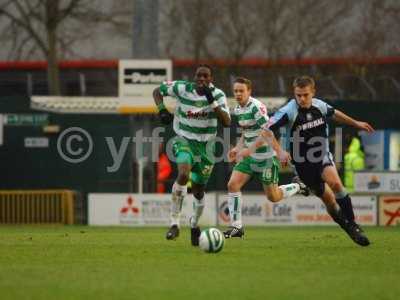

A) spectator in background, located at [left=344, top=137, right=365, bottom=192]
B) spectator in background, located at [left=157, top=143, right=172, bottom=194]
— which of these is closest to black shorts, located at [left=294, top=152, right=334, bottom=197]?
spectator in background, located at [left=344, top=137, right=365, bottom=192]

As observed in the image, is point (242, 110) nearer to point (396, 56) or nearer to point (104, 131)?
point (104, 131)

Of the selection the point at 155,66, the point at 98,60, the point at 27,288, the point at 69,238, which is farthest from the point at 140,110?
the point at 27,288

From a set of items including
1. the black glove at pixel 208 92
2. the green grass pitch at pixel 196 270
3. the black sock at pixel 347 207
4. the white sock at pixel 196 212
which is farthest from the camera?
the white sock at pixel 196 212

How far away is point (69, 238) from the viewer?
57.9 ft

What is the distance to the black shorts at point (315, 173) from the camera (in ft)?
51.0

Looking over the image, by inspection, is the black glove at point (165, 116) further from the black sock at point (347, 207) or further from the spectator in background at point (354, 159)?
the spectator in background at point (354, 159)

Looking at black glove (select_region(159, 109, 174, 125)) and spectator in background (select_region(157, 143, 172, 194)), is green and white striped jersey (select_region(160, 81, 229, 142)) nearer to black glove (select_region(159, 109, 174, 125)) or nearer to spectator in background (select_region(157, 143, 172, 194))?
black glove (select_region(159, 109, 174, 125))

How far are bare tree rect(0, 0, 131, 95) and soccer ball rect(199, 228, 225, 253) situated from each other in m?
23.7

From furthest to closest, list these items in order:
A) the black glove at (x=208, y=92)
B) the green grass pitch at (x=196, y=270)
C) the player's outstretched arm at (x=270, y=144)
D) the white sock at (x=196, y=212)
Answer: the white sock at (x=196, y=212) → the black glove at (x=208, y=92) → the player's outstretched arm at (x=270, y=144) → the green grass pitch at (x=196, y=270)

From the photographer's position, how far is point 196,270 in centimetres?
1246

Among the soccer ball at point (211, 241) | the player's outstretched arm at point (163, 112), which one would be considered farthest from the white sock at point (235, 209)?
the soccer ball at point (211, 241)

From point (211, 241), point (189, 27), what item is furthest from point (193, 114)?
point (189, 27)

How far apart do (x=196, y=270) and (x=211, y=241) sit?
1.75m

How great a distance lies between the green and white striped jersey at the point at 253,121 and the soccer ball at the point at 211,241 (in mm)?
3083
